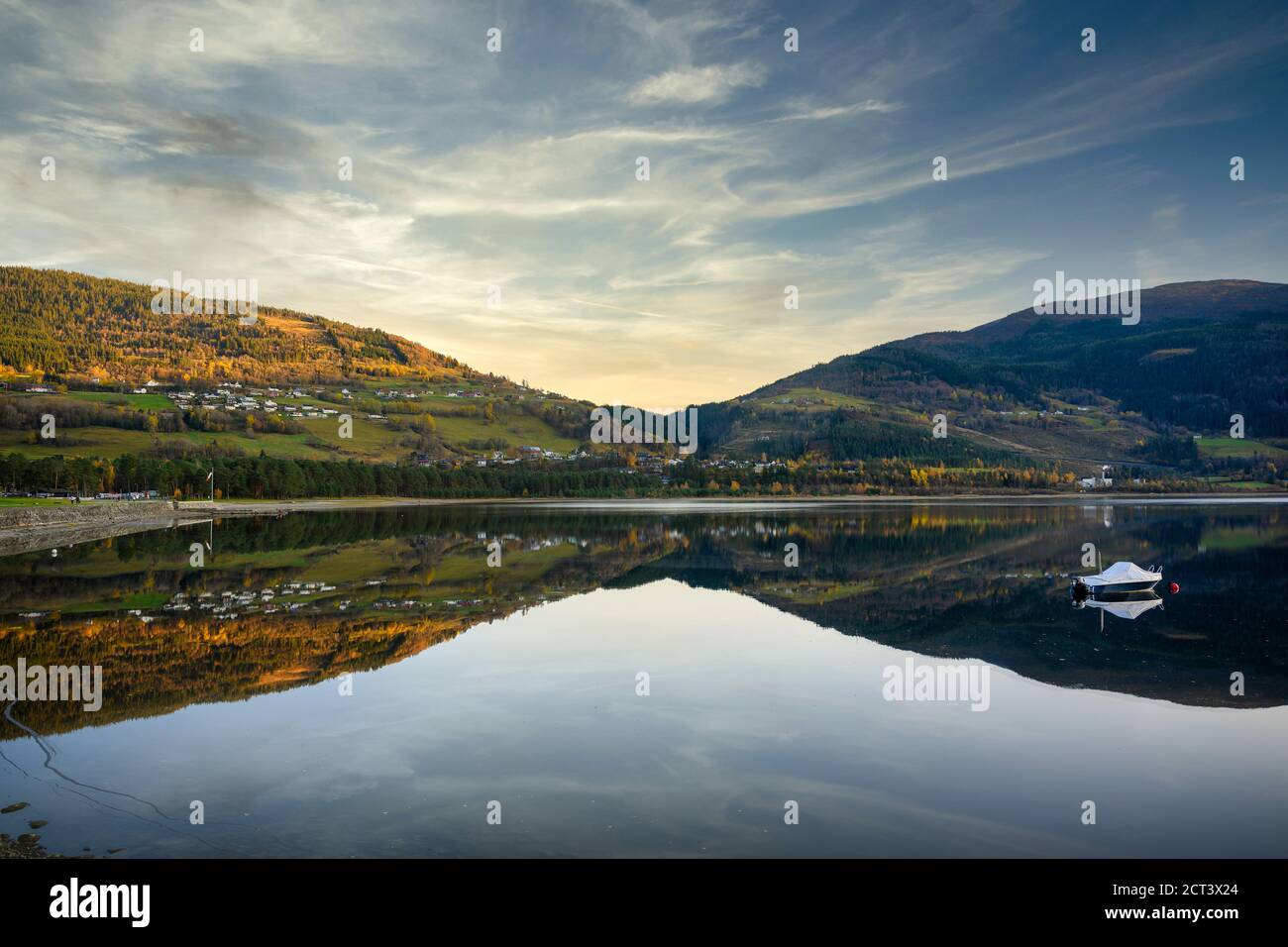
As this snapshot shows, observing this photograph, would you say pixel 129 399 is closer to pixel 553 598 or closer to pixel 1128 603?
pixel 553 598

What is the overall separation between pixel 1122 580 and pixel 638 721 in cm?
2213

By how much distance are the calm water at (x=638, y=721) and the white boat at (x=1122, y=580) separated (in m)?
1.11

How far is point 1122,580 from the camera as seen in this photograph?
2878cm

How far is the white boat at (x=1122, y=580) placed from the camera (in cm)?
2883

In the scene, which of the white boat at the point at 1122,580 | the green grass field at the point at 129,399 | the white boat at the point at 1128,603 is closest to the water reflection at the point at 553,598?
the white boat at the point at 1128,603

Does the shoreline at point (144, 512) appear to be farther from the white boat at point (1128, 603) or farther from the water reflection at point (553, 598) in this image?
the white boat at point (1128, 603)

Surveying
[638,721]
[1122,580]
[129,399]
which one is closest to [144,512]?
[638,721]

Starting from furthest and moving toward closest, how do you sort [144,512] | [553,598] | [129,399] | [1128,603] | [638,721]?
[129,399] → [144,512] → [553,598] → [1128,603] → [638,721]

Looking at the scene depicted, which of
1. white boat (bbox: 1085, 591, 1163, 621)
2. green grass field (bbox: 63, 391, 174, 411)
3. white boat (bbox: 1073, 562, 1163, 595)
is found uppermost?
green grass field (bbox: 63, 391, 174, 411)

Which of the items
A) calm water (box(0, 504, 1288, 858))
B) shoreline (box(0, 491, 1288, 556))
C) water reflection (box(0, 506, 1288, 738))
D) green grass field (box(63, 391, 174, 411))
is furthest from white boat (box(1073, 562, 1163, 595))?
green grass field (box(63, 391, 174, 411))

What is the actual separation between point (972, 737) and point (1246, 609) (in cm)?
1868

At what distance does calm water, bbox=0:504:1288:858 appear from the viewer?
30.7 feet

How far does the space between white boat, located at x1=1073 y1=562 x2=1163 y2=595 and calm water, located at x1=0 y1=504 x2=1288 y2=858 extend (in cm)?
111

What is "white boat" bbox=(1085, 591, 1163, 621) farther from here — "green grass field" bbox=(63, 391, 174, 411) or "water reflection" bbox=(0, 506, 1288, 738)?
"green grass field" bbox=(63, 391, 174, 411)
